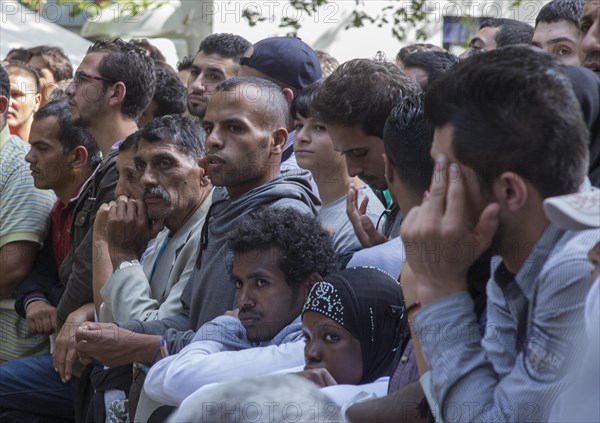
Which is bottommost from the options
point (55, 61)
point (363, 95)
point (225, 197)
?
point (55, 61)

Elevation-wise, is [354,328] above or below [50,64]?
above

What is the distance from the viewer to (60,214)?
560cm

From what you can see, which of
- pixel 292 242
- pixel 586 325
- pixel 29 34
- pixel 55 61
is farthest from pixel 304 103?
pixel 29 34

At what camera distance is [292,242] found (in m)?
3.49

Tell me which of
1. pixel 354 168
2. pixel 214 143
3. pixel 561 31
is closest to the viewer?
pixel 354 168

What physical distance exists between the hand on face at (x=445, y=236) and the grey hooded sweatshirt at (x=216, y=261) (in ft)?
5.31

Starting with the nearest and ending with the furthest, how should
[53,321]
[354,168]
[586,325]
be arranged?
1. [586,325]
2. [354,168]
3. [53,321]

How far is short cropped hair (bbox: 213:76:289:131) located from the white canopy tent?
18.2 ft

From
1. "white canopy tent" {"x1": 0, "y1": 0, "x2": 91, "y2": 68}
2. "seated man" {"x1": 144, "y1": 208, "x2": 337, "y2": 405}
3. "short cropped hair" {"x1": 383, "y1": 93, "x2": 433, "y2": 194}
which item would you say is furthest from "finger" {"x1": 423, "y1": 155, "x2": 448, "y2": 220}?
"white canopy tent" {"x1": 0, "y1": 0, "x2": 91, "y2": 68}

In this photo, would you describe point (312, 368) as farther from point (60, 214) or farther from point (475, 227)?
point (60, 214)

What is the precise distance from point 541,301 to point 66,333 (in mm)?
3132

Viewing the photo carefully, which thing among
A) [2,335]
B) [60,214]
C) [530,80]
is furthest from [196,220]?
[530,80]

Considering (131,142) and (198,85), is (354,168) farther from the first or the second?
(198,85)

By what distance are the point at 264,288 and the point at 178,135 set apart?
138cm
